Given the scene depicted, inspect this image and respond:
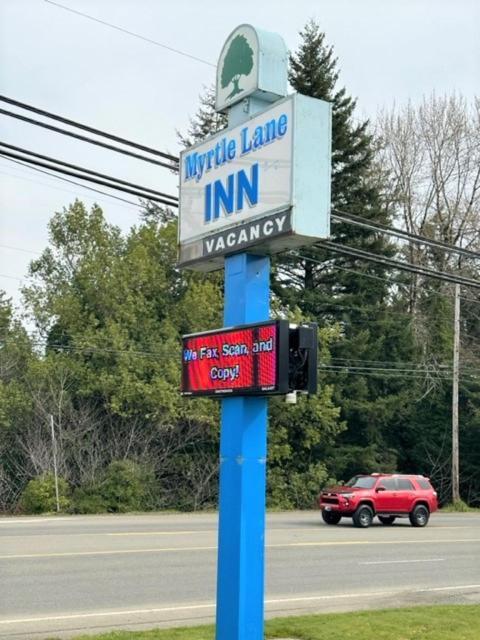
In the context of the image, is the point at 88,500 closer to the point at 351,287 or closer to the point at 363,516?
the point at 363,516

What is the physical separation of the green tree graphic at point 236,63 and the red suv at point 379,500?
59.2 feet

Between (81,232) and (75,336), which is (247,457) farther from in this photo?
(81,232)

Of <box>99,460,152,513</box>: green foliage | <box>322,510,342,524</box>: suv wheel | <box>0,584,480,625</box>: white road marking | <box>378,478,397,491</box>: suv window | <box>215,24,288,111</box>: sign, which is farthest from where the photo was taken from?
<box>99,460,152,513</box>: green foliage

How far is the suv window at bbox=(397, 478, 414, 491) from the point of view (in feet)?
85.6

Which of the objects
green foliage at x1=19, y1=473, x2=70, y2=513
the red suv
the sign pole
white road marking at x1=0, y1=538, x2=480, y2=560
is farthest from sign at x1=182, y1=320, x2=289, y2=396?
green foliage at x1=19, y1=473, x2=70, y2=513

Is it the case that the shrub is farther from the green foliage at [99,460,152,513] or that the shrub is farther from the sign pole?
the sign pole

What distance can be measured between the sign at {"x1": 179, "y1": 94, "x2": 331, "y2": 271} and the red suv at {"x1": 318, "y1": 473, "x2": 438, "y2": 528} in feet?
57.0

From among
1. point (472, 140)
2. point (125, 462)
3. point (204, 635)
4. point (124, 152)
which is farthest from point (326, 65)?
point (204, 635)

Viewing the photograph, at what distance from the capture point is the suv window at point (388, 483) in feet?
84.1

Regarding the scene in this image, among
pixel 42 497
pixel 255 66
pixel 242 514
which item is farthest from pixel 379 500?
pixel 255 66

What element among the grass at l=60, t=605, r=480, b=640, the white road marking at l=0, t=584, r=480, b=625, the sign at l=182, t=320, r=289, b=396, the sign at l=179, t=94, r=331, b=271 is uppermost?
the sign at l=179, t=94, r=331, b=271

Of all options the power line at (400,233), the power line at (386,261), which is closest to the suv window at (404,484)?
the power line at (386,261)

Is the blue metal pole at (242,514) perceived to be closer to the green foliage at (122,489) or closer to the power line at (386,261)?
the power line at (386,261)

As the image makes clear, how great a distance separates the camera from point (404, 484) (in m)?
26.1
